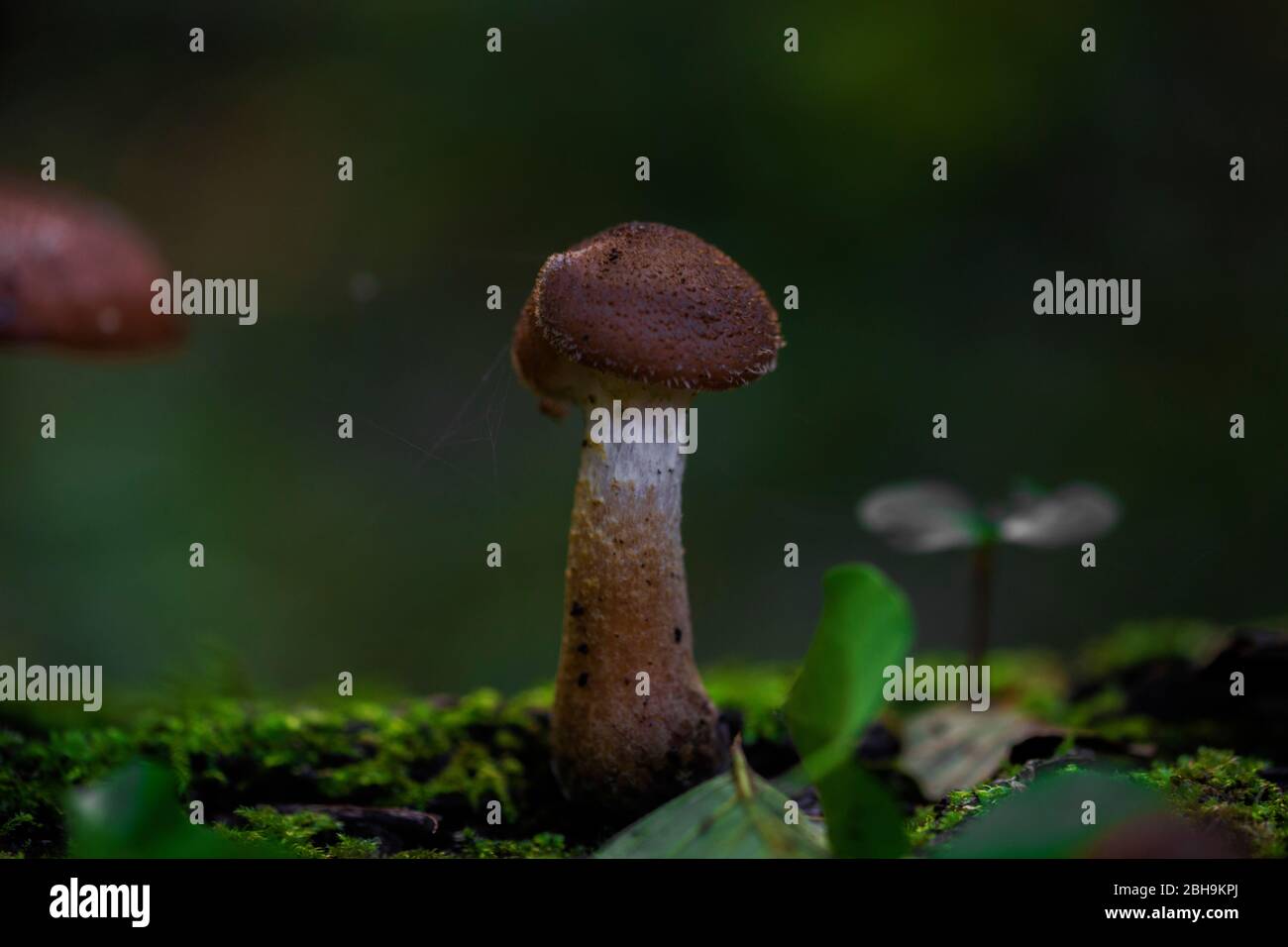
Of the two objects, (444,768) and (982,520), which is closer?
(444,768)

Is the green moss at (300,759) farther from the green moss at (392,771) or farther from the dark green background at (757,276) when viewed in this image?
the dark green background at (757,276)

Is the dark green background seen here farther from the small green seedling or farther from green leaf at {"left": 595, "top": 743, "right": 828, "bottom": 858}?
green leaf at {"left": 595, "top": 743, "right": 828, "bottom": 858}

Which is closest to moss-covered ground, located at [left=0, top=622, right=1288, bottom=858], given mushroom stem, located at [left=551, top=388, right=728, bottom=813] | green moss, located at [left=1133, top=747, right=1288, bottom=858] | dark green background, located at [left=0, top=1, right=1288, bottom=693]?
green moss, located at [left=1133, top=747, right=1288, bottom=858]

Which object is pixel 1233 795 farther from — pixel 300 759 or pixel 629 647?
pixel 300 759

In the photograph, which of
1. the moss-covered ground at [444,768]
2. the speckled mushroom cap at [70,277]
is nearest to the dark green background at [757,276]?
the speckled mushroom cap at [70,277]

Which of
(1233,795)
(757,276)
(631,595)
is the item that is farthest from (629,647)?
(757,276)
